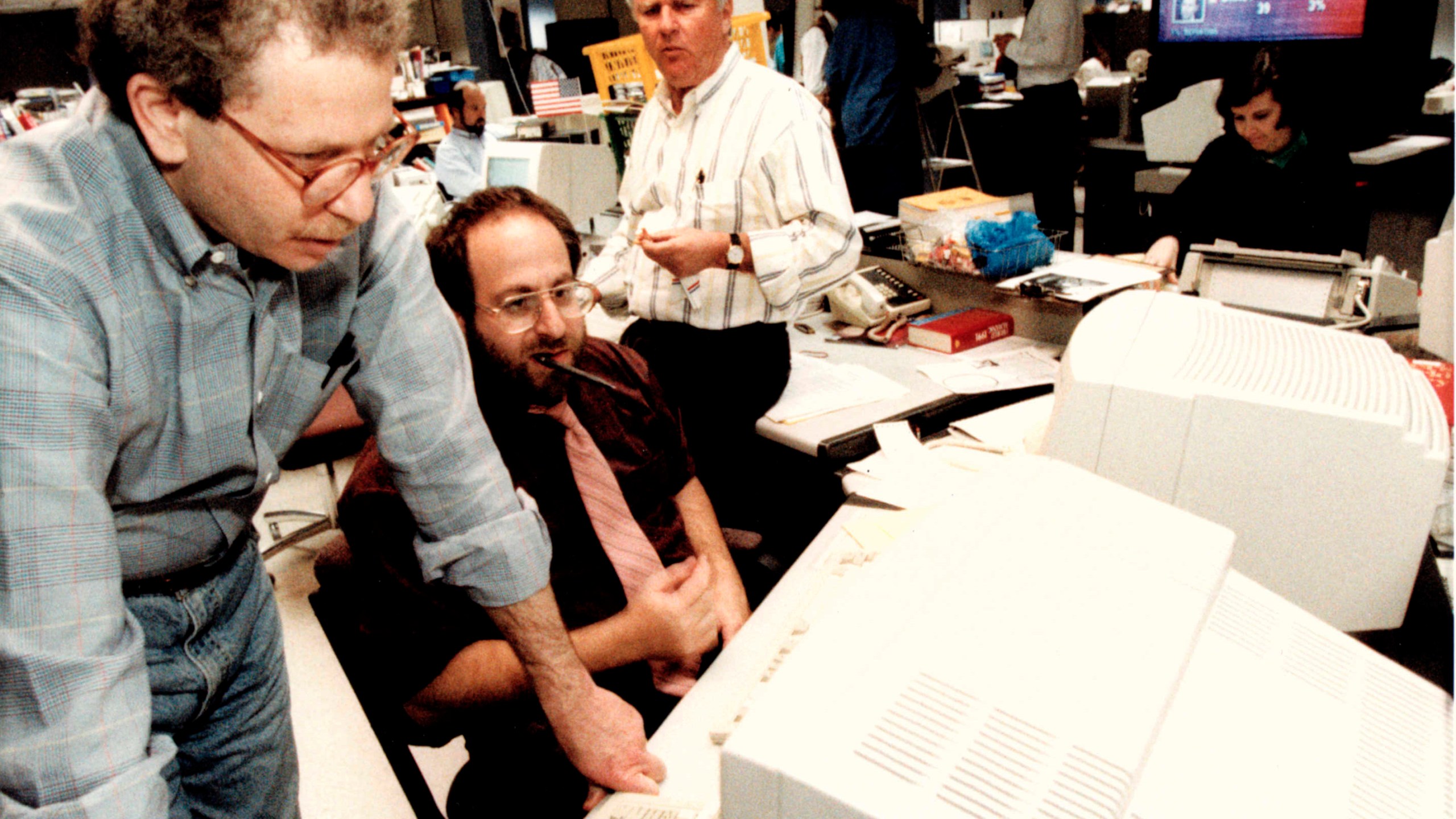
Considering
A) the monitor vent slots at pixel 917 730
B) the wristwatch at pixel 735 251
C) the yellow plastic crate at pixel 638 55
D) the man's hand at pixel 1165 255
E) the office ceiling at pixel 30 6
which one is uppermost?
the office ceiling at pixel 30 6

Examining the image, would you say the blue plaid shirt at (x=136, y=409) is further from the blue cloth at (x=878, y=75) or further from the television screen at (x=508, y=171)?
the blue cloth at (x=878, y=75)

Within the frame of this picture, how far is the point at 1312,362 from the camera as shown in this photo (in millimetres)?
1186

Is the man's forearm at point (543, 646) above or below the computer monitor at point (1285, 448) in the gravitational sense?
below

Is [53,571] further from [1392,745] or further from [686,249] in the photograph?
[686,249]

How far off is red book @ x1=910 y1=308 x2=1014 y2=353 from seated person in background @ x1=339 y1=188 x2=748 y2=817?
0.90 m

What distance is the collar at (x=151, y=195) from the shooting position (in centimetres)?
76

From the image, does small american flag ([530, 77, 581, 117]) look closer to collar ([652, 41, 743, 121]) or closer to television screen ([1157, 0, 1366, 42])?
collar ([652, 41, 743, 121])

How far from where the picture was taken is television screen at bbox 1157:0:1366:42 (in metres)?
3.77

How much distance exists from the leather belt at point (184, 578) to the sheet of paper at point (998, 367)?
59.3 inches

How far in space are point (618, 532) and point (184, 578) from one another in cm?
61

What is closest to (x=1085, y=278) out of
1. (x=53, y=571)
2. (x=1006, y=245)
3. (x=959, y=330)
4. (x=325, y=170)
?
(x=1006, y=245)

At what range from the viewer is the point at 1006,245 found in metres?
2.27

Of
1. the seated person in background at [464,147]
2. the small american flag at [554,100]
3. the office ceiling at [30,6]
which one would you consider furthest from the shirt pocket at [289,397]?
the office ceiling at [30,6]

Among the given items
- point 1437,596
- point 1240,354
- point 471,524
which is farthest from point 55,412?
point 1437,596
